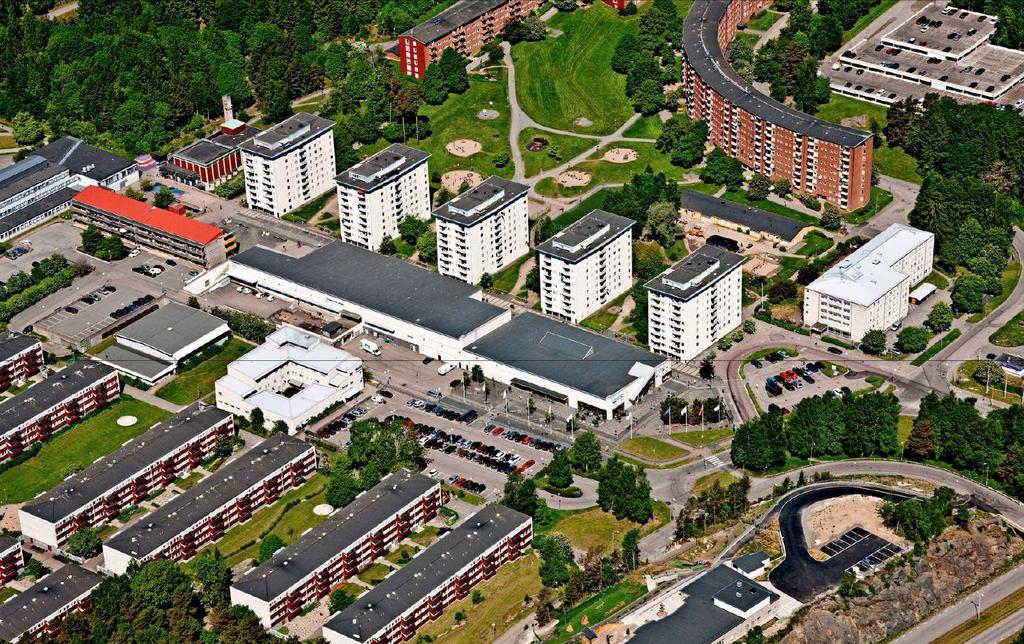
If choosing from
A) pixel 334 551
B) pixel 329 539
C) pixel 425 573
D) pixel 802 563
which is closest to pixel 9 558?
pixel 329 539

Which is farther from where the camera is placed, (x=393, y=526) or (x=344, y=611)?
(x=393, y=526)

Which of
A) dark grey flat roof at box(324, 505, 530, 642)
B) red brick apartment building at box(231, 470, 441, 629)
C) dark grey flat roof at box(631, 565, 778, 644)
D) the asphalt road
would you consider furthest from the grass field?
the asphalt road

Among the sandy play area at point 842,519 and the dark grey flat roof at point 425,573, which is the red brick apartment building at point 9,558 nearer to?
the dark grey flat roof at point 425,573

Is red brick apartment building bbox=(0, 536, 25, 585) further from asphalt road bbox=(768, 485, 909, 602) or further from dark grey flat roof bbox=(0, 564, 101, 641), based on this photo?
asphalt road bbox=(768, 485, 909, 602)

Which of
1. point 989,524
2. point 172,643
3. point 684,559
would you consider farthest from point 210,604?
point 989,524

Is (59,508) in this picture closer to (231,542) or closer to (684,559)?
(231,542)

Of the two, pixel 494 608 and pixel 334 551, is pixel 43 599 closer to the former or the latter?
pixel 334 551
